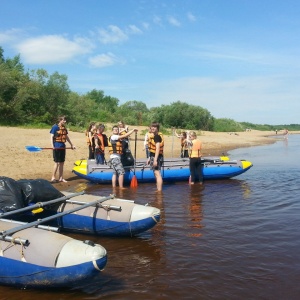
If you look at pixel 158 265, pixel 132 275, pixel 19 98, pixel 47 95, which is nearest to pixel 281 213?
pixel 158 265

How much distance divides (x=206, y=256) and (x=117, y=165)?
4.84 meters

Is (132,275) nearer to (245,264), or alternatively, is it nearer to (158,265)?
(158,265)

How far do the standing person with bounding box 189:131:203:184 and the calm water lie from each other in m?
1.97

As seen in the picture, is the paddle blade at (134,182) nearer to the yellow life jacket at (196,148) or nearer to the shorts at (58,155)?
the yellow life jacket at (196,148)

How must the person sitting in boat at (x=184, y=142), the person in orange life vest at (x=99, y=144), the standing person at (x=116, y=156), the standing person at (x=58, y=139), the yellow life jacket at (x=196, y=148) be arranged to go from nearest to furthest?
the standing person at (x=116, y=156), the standing person at (x=58, y=139), the yellow life jacket at (x=196, y=148), the person in orange life vest at (x=99, y=144), the person sitting in boat at (x=184, y=142)

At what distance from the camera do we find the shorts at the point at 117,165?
30.4 ft

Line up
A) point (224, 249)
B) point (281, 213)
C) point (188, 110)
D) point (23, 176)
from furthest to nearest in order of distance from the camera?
point (188, 110)
point (23, 176)
point (281, 213)
point (224, 249)

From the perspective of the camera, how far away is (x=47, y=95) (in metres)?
29.2

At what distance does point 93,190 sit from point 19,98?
18.8 meters

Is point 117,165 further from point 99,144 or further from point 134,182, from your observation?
point 99,144

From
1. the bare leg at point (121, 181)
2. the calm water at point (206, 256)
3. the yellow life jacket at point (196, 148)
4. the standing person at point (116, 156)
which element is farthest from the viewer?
the yellow life jacket at point (196, 148)

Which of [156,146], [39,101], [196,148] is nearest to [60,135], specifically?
[156,146]

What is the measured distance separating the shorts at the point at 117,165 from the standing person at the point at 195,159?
2.12 metres

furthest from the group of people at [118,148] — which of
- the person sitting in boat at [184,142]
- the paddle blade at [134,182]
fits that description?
the person sitting in boat at [184,142]
